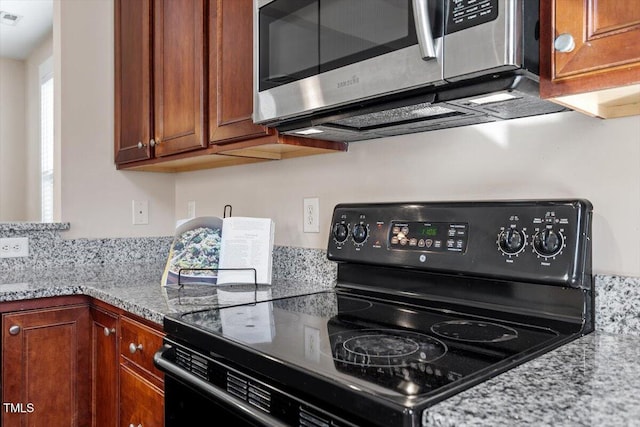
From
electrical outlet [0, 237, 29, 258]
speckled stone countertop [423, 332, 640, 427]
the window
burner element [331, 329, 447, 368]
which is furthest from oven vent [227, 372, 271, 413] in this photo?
the window

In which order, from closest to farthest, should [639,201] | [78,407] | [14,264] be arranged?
[639,201] < [78,407] < [14,264]

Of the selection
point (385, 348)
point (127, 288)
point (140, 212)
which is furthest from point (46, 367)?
point (385, 348)

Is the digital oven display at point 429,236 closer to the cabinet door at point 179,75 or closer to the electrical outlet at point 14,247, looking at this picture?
the cabinet door at point 179,75

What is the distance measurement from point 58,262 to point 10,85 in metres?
3.46

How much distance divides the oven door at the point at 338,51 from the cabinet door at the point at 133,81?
87 centimetres

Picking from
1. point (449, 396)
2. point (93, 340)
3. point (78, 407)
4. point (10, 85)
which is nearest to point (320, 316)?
point (449, 396)

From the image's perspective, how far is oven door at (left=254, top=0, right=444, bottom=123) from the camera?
929mm

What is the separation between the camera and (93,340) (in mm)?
1703

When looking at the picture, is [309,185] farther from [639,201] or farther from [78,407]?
[78,407]

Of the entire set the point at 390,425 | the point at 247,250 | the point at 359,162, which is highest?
the point at 359,162

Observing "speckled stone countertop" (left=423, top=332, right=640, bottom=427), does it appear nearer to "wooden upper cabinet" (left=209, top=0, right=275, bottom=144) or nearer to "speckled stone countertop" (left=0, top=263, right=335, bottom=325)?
"speckled stone countertop" (left=0, top=263, right=335, bottom=325)

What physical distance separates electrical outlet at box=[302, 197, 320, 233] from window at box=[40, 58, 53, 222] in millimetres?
3048

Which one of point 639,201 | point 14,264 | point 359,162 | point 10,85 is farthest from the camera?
point 10,85

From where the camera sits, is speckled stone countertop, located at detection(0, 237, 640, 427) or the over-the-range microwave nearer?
speckled stone countertop, located at detection(0, 237, 640, 427)
